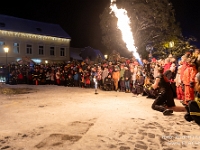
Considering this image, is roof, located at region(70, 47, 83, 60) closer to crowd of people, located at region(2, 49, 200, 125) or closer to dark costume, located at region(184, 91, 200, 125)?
crowd of people, located at region(2, 49, 200, 125)

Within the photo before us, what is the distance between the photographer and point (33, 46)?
39.1 m

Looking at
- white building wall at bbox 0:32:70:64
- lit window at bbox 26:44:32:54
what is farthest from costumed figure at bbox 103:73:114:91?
lit window at bbox 26:44:32:54

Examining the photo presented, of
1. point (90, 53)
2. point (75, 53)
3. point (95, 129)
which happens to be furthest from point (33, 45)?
point (95, 129)

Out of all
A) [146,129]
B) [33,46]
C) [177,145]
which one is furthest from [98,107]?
[33,46]

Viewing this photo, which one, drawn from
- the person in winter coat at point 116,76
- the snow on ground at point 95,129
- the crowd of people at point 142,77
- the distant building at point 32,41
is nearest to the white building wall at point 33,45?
the distant building at point 32,41

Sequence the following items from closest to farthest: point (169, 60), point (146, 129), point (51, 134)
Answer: point (51, 134), point (146, 129), point (169, 60)

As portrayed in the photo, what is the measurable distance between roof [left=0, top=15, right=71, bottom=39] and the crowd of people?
57.1 feet

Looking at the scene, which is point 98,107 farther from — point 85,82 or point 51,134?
point 85,82

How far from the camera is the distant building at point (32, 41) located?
35912 millimetres

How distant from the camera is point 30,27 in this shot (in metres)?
39.3

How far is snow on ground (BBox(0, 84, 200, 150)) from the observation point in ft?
16.3

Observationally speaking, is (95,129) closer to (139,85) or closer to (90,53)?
(139,85)

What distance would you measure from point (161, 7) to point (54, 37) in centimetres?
2311

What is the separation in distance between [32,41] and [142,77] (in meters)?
30.3
